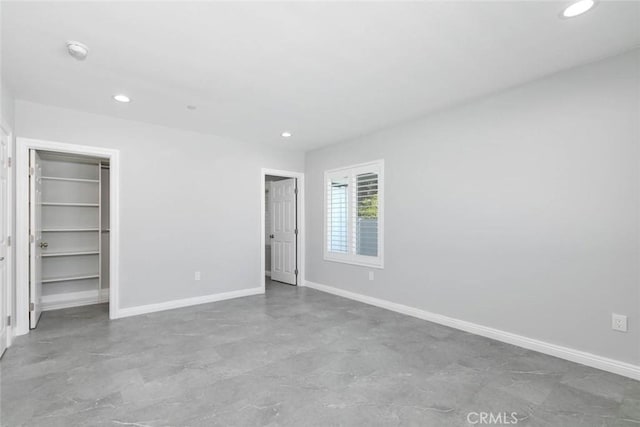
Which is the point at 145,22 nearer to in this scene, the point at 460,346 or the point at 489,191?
the point at 489,191

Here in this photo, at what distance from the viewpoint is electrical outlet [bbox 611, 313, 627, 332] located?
100.0 inches

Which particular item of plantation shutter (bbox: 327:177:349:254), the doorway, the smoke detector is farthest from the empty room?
the doorway

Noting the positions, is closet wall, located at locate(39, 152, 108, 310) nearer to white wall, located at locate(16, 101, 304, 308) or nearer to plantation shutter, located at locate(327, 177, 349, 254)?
white wall, located at locate(16, 101, 304, 308)

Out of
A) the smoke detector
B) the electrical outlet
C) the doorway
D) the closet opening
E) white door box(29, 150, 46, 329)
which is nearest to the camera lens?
the smoke detector

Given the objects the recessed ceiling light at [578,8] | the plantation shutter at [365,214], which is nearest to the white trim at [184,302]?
the plantation shutter at [365,214]

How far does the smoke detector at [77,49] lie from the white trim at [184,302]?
9.95 ft

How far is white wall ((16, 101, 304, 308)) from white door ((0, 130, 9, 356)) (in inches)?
22.4

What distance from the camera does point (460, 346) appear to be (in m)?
3.12

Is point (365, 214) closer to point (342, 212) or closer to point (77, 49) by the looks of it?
point (342, 212)

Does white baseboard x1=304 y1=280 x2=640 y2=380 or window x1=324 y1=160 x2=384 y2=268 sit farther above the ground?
window x1=324 y1=160 x2=384 y2=268

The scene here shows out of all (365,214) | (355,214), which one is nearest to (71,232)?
(355,214)

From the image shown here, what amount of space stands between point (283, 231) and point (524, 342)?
4.30m

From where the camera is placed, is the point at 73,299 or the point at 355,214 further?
the point at 355,214

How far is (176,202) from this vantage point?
4.55 meters
